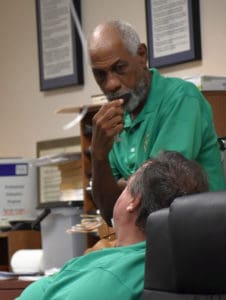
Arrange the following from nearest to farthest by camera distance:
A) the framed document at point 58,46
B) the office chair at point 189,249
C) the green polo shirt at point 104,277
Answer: the office chair at point 189,249
the green polo shirt at point 104,277
the framed document at point 58,46

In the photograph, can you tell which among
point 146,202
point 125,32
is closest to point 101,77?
point 125,32

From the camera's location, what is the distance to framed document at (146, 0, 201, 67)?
12.3ft

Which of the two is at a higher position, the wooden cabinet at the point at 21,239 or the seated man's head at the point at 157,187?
the seated man's head at the point at 157,187

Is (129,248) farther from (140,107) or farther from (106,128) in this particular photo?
(140,107)

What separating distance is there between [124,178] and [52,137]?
1.92 meters

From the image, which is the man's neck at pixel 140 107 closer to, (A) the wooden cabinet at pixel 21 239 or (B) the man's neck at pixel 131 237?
(B) the man's neck at pixel 131 237

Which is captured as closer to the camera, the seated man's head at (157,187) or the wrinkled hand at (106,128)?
the seated man's head at (157,187)

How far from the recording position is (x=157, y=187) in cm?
187

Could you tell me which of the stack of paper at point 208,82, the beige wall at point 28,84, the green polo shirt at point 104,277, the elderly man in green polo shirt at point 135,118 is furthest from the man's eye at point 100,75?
the beige wall at point 28,84

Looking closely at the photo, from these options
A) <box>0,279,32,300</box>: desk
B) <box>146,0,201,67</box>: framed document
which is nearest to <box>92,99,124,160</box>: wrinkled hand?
<box>0,279,32,300</box>: desk

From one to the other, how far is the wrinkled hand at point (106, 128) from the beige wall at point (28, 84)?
1579 millimetres

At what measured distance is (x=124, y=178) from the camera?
2785 mm

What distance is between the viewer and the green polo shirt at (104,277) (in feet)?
5.77

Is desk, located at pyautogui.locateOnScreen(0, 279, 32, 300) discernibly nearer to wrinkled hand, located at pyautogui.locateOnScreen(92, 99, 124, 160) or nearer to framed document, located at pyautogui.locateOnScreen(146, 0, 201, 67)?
wrinkled hand, located at pyautogui.locateOnScreen(92, 99, 124, 160)
